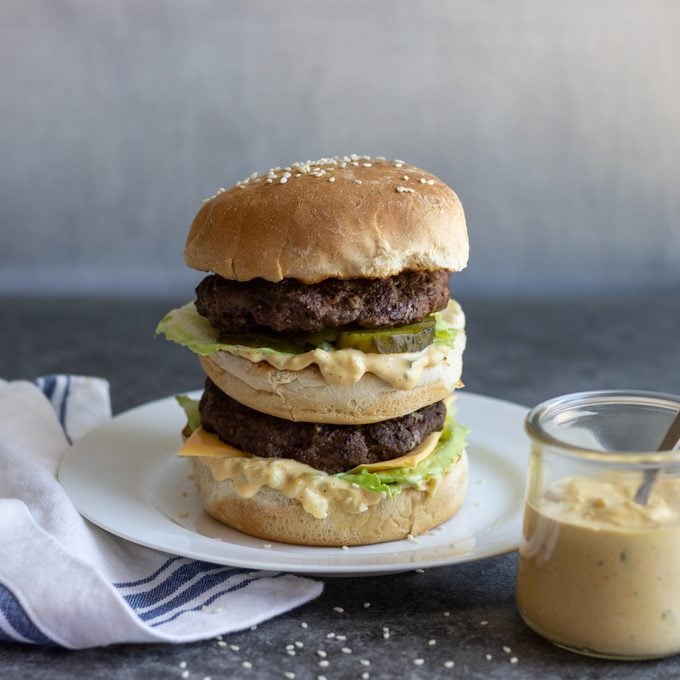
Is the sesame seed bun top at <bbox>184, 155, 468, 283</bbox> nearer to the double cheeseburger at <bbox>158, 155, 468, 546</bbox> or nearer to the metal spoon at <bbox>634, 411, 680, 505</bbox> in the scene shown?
the double cheeseburger at <bbox>158, 155, 468, 546</bbox>

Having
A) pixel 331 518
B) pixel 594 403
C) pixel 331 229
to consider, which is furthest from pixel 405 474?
pixel 331 229

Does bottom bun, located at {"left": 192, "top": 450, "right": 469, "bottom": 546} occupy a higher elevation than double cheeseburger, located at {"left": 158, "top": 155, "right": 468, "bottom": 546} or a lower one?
lower

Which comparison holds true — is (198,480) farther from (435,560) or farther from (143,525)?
(435,560)

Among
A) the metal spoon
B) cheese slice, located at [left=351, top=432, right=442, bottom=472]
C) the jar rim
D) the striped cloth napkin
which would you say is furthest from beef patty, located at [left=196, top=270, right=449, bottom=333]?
the metal spoon

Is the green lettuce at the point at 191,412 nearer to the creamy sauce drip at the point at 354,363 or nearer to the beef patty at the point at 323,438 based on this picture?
the beef patty at the point at 323,438

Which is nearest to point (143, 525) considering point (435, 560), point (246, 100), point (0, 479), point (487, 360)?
point (0, 479)

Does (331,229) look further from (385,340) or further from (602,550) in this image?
(602,550)

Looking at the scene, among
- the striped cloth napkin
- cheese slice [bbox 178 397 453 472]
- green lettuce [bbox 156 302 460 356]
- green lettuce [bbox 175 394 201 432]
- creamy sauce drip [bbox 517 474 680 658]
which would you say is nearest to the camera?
creamy sauce drip [bbox 517 474 680 658]
